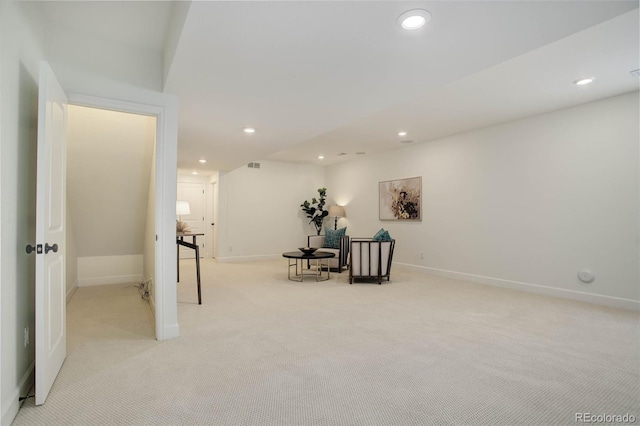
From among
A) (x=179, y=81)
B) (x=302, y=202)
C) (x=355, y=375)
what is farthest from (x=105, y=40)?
(x=302, y=202)

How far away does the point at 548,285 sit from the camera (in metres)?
4.68

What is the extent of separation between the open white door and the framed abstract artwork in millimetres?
5692

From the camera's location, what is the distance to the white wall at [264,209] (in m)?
8.10

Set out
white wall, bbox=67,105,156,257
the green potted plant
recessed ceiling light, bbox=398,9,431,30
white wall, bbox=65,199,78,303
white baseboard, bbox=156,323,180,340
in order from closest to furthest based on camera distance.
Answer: recessed ceiling light, bbox=398,9,431,30, white baseboard, bbox=156,323,180,340, white wall, bbox=67,105,156,257, white wall, bbox=65,199,78,303, the green potted plant

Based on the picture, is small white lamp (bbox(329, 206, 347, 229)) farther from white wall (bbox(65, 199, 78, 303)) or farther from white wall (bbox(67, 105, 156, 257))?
white wall (bbox(65, 199, 78, 303))

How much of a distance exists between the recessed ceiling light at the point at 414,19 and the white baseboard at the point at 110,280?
5.66m

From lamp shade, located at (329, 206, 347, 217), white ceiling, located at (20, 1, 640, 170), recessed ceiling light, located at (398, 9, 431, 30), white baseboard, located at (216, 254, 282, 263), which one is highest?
white ceiling, located at (20, 1, 640, 170)

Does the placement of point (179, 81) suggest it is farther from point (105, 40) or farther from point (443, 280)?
point (443, 280)

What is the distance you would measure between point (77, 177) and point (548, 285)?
6.60 m

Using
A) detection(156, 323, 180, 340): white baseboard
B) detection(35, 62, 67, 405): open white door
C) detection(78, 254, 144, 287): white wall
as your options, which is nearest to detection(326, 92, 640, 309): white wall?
detection(156, 323, 180, 340): white baseboard

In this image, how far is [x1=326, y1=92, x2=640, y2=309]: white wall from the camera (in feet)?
13.3

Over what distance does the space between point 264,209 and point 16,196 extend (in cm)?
665

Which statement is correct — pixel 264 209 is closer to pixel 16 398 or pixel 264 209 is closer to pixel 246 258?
pixel 246 258

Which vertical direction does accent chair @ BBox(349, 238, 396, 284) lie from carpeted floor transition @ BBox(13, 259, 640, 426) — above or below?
above
